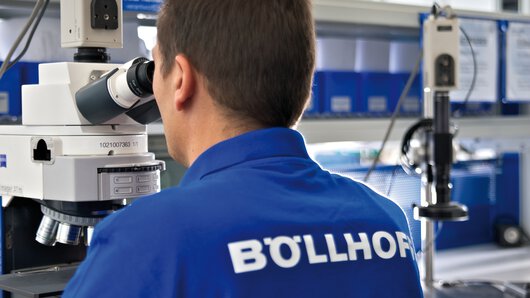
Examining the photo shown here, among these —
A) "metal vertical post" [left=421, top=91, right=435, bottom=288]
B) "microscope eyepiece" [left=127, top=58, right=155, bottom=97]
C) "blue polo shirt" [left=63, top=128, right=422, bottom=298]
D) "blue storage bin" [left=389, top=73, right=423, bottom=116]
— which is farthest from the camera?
"blue storage bin" [left=389, top=73, right=423, bottom=116]

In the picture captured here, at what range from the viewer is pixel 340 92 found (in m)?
2.40

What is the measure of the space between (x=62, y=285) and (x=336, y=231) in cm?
53

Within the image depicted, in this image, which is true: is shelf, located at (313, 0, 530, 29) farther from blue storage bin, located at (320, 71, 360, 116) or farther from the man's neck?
the man's neck

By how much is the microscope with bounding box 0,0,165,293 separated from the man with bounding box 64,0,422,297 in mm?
222

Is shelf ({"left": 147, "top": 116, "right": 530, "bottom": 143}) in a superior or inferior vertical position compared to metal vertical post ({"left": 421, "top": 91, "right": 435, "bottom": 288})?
superior

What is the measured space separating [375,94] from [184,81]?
1.68 meters

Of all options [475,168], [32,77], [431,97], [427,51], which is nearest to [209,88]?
[32,77]

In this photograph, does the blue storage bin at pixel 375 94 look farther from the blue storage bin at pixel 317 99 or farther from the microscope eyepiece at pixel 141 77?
the microscope eyepiece at pixel 141 77

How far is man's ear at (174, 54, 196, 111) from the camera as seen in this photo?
0.87 m

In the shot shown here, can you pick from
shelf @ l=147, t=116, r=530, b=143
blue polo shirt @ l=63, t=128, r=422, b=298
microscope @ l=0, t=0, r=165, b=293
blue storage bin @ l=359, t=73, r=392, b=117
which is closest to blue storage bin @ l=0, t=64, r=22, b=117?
shelf @ l=147, t=116, r=530, b=143

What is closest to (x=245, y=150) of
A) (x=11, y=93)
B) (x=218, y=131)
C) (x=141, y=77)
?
(x=218, y=131)

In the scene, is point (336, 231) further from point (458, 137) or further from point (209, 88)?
point (458, 137)

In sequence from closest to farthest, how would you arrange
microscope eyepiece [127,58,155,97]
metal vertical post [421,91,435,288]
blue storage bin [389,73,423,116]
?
microscope eyepiece [127,58,155,97] < metal vertical post [421,91,435,288] < blue storage bin [389,73,423,116]

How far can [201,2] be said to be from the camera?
859mm
